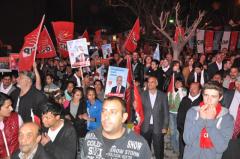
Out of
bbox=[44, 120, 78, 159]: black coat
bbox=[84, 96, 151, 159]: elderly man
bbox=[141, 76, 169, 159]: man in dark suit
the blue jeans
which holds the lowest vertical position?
the blue jeans

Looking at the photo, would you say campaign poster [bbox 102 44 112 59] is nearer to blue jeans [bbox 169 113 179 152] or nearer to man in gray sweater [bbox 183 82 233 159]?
blue jeans [bbox 169 113 179 152]

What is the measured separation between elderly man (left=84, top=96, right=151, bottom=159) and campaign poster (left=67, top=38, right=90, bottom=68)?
256 inches

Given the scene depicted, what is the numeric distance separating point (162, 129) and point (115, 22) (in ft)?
111

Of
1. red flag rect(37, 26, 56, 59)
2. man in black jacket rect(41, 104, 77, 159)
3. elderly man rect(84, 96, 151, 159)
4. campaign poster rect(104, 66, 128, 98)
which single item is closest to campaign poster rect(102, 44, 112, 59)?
red flag rect(37, 26, 56, 59)

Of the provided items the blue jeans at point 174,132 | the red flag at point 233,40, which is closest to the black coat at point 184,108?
the blue jeans at point 174,132

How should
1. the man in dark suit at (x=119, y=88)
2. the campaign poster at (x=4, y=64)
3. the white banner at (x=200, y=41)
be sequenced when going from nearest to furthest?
the man in dark suit at (x=119, y=88), the campaign poster at (x=4, y=64), the white banner at (x=200, y=41)

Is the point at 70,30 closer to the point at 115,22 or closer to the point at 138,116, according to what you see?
the point at 138,116

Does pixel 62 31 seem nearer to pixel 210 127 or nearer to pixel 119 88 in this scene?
pixel 119 88

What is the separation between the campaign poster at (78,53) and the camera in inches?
384

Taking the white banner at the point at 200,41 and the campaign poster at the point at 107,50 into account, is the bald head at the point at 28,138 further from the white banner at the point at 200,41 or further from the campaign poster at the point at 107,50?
the white banner at the point at 200,41

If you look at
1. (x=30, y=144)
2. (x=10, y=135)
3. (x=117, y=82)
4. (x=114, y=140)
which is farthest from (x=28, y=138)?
(x=117, y=82)

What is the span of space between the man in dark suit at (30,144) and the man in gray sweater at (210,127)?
157cm

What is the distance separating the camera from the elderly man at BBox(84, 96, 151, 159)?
3213mm

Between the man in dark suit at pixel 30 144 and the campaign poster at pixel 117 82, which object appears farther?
the campaign poster at pixel 117 82
